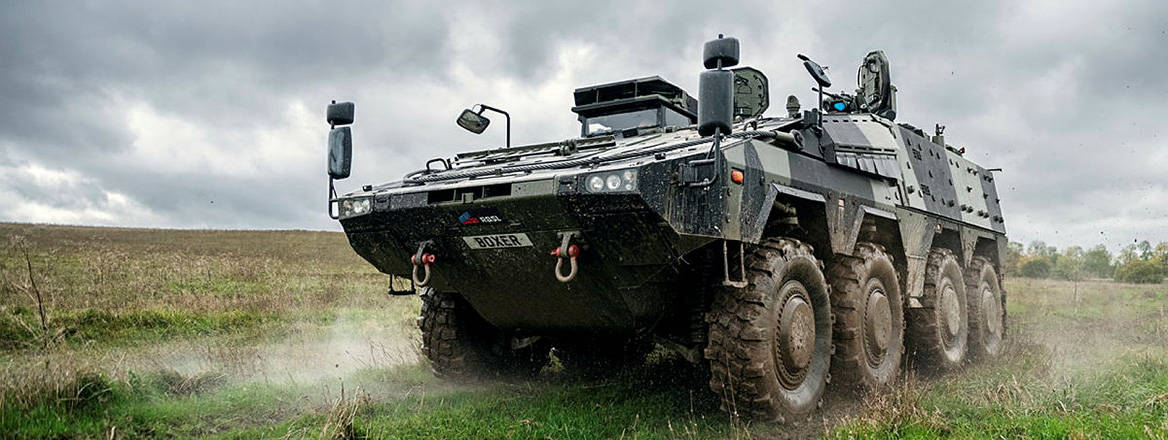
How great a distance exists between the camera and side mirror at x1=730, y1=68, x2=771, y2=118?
8.18 metres

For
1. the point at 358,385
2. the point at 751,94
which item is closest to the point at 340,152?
the point at 358,385

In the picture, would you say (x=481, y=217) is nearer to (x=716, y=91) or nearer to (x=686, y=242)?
(x=686, y=242)

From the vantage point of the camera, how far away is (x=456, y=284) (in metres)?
6.21

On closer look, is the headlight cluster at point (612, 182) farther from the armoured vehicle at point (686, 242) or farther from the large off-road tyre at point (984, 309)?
the large off-road tyre at point (984, 309)

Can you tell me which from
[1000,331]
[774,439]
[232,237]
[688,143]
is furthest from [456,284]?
[232,237]

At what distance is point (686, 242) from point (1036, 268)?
2824cm

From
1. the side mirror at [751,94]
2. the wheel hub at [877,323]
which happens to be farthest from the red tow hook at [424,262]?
the side mirror at [751,94]

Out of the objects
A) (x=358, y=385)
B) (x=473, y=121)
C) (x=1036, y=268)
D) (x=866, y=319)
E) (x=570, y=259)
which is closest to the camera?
(x=570, y=259)

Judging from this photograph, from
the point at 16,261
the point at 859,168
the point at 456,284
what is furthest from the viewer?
the point at 16,261

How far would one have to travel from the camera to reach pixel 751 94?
324 inches

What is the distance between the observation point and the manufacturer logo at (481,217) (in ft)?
17.5

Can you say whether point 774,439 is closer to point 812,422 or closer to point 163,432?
point 812,422

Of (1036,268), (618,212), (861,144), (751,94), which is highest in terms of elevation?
(751,94)

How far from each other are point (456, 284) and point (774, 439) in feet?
7.53
